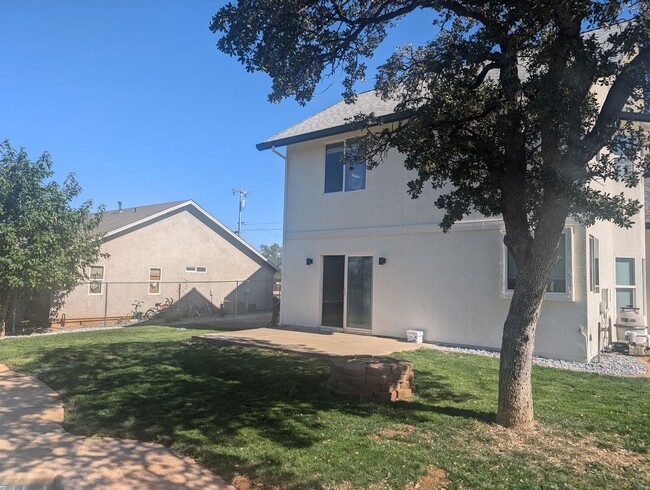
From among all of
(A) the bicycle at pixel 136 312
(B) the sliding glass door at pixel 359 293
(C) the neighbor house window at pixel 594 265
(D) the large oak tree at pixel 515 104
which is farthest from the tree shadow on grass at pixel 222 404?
(A) the bicycle at pixel 136 312

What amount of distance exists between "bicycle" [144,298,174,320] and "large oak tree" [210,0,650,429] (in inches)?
581

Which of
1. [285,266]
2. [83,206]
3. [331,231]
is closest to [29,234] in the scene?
[83,206]

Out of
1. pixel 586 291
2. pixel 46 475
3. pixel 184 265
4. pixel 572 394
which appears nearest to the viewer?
pixel 46 475

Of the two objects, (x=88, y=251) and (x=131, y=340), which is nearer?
(x=131, y=340)

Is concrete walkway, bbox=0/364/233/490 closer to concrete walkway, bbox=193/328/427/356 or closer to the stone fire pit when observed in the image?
the stone fire pit

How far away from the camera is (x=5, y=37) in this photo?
9102 mm

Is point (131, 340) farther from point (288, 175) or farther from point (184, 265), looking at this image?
point (184, 265)

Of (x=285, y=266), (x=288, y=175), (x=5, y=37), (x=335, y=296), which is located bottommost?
(x=335, y=296)

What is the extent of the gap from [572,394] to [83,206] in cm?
1446

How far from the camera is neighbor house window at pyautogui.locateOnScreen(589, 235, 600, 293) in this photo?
947 centimetres

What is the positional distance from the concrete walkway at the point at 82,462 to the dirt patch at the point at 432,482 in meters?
1.56

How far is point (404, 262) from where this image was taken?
11.3m

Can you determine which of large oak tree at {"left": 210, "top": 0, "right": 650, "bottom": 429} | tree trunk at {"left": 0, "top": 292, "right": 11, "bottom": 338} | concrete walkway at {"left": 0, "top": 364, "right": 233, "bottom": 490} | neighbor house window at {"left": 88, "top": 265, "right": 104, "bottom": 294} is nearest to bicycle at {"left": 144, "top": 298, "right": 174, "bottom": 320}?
neighbor house window at {"left": 88, "top": 265, "right": 104, "bottom": 294}

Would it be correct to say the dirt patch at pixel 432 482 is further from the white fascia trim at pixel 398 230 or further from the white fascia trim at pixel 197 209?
the white fascia trim at pixel 197 209
